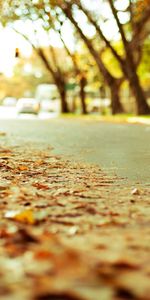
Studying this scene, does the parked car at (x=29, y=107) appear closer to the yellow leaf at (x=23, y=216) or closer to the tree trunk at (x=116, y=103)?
the tree trunk at (x=116, y=103)

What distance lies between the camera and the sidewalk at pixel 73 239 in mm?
2521

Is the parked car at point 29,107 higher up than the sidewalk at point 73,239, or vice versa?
the parked car at point 29,107

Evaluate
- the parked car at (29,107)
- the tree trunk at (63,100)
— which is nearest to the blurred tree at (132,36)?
the tree trunk at (63,100)

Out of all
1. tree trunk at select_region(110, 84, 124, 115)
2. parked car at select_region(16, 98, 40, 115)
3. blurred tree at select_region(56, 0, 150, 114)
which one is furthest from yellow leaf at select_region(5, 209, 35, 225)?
parked car at select_region(16, 98, 40, 115)

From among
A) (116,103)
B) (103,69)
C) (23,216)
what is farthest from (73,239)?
(116,103)

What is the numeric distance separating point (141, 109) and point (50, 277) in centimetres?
3075

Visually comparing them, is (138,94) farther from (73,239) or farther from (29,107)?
(73,239)

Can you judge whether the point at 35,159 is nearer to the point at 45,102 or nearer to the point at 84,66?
the point at 84,66

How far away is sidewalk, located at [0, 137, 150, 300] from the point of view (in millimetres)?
2521

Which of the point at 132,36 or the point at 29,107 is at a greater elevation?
the point at 132,36

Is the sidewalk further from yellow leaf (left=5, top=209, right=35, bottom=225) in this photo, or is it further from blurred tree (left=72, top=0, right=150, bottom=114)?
blurred tree (left=72, top=0, right=150, bottom=114)

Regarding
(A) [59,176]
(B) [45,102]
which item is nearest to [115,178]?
(A) [59,176]

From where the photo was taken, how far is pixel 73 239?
3711mm

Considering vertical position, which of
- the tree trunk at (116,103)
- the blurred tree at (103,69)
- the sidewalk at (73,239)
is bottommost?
the sidewalk at (73,239)
